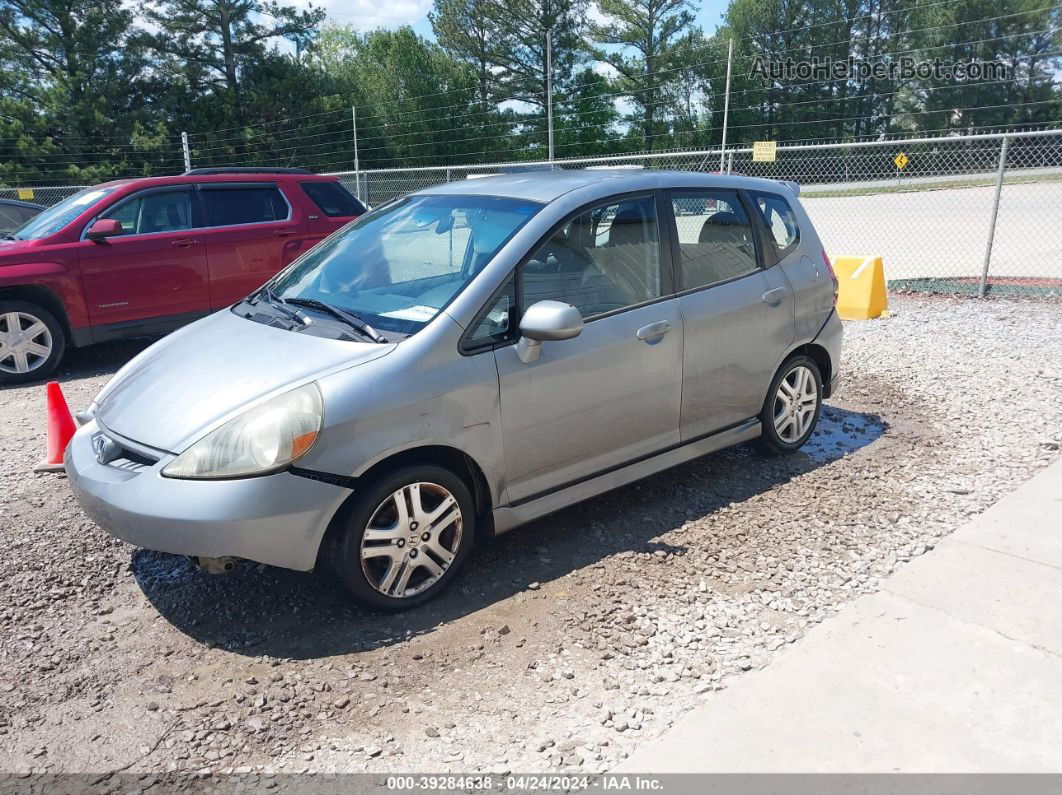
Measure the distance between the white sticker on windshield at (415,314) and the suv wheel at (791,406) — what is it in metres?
2.33

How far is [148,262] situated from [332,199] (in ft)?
7.00

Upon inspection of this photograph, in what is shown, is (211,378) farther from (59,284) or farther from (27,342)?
(27,342)

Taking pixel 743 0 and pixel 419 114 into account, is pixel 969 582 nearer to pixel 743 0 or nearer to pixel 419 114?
pixel 419 114

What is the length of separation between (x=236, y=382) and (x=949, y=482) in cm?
394

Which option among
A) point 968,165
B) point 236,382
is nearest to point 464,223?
point 236,382

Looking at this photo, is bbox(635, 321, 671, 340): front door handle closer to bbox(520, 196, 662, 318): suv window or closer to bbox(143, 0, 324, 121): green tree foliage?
bbox(520, 196, 662, 318): suv window

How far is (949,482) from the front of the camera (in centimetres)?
487

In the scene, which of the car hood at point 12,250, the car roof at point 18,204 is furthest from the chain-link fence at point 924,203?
the car roof at point 18,204

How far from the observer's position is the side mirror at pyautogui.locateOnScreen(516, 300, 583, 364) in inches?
140

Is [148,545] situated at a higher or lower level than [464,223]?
lower

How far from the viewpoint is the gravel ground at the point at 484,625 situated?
2.82 meters

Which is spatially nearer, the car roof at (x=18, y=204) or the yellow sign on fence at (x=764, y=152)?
the yellow sign on fence at (x=764, y=152)

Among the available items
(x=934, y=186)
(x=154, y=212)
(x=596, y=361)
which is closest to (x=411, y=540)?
(x=596, y=361)

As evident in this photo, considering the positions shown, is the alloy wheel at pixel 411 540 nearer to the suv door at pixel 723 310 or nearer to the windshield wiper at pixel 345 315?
the windshield wiper at pixel 345 315
